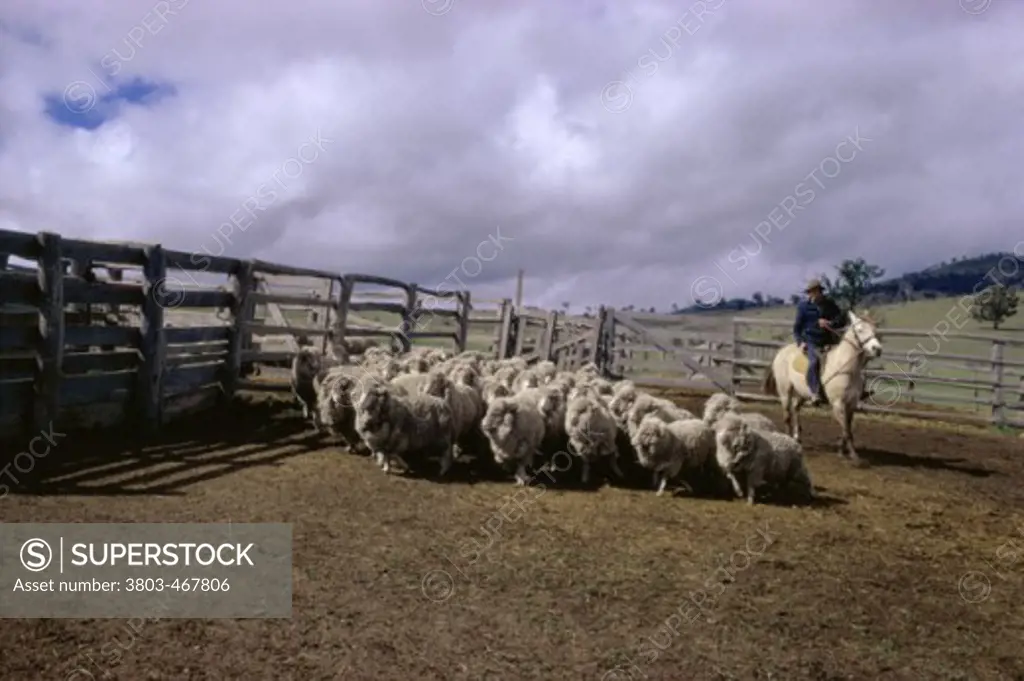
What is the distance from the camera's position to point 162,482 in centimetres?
733

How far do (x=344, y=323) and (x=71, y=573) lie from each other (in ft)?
32.1

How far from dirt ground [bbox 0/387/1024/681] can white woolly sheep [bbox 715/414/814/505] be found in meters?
0.44

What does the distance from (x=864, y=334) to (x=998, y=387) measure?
8.68 meters

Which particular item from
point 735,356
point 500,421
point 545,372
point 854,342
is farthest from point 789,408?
point 735,356

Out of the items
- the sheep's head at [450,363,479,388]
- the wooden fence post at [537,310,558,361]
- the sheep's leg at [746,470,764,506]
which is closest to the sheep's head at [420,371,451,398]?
the sheep's head at [450,363,479,388]

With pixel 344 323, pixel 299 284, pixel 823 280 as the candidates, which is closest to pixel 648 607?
pixel 823 280

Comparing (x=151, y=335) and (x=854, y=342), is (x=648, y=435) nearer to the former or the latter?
(x=854, y=342)

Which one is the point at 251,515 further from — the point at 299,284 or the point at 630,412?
the point at 299,284

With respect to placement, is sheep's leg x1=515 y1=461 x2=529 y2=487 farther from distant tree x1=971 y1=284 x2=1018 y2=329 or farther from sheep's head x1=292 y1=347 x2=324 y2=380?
distant tree x1=971 y1=284 x2=1018 y2=329

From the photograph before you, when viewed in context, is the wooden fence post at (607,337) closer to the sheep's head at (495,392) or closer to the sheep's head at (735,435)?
the sheep's head at (495,392)

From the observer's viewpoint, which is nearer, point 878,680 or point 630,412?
point 878,680

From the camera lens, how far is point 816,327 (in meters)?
12.9

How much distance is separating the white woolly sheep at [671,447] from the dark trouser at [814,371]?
4476mm

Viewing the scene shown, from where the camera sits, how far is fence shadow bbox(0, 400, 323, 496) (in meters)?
7.03
